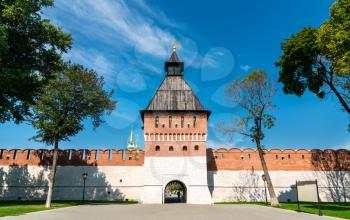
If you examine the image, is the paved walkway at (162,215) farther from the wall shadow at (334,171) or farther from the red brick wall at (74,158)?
the wall shadow at (334,171)

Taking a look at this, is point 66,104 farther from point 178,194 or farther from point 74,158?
point 178,194

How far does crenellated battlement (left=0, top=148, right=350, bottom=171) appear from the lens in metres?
32.2

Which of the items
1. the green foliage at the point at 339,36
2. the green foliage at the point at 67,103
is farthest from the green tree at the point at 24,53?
the green foliage at the point at 339,36

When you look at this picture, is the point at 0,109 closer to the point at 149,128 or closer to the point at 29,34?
the point at 29,34

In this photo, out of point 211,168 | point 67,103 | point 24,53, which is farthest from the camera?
point 211,168

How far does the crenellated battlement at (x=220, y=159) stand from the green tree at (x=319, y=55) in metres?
9.68

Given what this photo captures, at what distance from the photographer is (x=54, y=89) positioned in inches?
932

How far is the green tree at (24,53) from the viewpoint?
742 inches

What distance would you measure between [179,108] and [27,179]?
17838 millimetres

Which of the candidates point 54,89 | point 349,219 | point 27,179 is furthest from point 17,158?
point 349,219

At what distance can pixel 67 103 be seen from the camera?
80.5ft

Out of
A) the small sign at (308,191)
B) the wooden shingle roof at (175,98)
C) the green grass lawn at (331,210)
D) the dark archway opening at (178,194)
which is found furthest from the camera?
the wooden shingle roof at (175,98)

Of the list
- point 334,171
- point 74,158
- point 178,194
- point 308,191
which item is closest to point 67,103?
point 74,158

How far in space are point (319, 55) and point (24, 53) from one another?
2220cm
